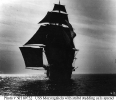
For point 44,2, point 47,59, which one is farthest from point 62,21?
point 44,2

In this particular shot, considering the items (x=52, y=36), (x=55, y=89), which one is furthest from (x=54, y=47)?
(x=55, y=89)

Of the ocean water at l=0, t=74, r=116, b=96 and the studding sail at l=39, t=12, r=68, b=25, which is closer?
the ocean water at l=0, t=74, r=116, b=96

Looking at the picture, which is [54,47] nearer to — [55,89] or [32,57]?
[32,57]

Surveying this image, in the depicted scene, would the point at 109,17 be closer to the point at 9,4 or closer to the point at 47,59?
the point at 9,4

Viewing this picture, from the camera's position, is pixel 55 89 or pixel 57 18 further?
pixel 57 18

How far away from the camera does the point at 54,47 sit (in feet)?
112

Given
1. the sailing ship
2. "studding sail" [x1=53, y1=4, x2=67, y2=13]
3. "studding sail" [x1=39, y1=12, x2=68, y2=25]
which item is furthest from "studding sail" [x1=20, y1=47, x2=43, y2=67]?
"studding sail" [x1=53, y1=4, x2=67, y2=13]

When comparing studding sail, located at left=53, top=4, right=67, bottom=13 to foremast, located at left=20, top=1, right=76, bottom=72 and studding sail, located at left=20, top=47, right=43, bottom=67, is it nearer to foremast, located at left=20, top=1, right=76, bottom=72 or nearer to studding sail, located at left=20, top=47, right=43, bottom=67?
foremast, located at left=20, top=1, right=76, bottom=72

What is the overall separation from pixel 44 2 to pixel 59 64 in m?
13.9

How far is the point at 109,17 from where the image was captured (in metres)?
21.0

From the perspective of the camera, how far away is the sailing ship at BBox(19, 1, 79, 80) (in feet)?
107

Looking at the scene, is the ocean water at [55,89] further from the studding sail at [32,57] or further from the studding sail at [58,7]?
the studding sail at [58,7]

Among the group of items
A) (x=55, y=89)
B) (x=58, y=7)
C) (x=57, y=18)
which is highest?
(x=58, y=7)

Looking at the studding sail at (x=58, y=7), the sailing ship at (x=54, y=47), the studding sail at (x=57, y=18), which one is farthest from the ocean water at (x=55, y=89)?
the studding sail at (x=58, y=7)
